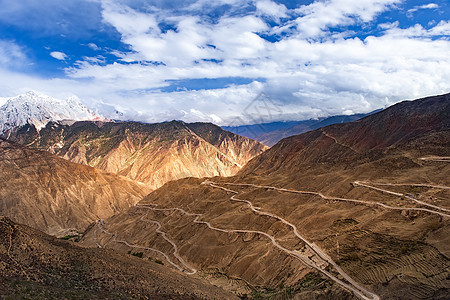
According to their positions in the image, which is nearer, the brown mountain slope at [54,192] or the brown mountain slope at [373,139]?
the brown mountain slope at [373,139]

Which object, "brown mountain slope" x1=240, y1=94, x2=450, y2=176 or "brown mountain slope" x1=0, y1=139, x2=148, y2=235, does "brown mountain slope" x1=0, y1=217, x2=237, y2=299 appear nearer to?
"brown mountain slope" x1=240, y1=94, x2=450, y2=176

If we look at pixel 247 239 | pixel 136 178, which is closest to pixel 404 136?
pixel 247 239

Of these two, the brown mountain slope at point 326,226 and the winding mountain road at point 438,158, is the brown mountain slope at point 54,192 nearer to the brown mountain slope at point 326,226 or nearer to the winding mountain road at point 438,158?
the brown mountain slope at point 326,226

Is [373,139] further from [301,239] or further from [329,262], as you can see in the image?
[329,262]

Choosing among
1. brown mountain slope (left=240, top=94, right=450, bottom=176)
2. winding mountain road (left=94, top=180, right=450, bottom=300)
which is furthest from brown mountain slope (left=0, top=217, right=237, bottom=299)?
brown mountain slope (left=240, top=94, right=450, bottom=176)

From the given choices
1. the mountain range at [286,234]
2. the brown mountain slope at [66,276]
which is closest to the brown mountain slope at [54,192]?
the mountain range at [286,234]

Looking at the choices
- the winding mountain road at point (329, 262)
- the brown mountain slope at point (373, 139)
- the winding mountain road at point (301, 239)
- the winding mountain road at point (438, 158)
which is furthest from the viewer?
the brown mountain slope at point (373, 139)

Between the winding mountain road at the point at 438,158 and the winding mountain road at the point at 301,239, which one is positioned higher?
the winding mountain road at the point at 438,158

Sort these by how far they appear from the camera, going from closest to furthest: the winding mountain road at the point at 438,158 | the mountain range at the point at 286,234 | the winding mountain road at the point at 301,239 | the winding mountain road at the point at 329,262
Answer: the mountain range at the point at 286,234
the winding mountain road at the point at 329,262
the winding mountain road at the point at 301,239
the winding mountain road at the point at 438,158

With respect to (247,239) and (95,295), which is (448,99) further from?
(95,295)
